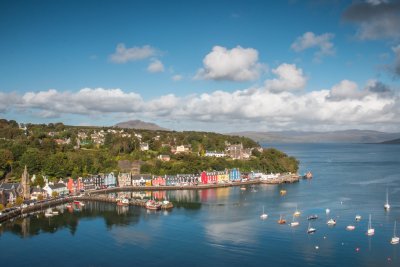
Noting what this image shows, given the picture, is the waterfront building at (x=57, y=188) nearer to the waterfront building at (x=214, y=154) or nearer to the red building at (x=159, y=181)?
the red building at (x=159, y=181)

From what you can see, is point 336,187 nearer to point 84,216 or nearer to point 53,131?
point 84,216

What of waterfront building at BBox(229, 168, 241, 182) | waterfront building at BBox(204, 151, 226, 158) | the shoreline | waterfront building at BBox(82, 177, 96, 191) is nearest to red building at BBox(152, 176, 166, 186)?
the shoreline

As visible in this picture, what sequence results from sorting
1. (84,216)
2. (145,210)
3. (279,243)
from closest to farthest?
(279,243), (84,216), (145,210)

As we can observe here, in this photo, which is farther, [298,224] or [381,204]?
[381,204]

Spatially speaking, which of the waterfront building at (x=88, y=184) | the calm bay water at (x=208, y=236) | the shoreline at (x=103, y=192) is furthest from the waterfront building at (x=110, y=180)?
the calm bay water at (x=208, y=236)

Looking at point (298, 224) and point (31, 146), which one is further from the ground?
point (31, 146)

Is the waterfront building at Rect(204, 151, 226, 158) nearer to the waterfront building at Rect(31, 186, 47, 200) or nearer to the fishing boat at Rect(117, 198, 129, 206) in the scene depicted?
the fishing boat at Rect(117, 198, 129, 206)

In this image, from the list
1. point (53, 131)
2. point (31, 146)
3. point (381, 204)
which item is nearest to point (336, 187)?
point (381, 204)
